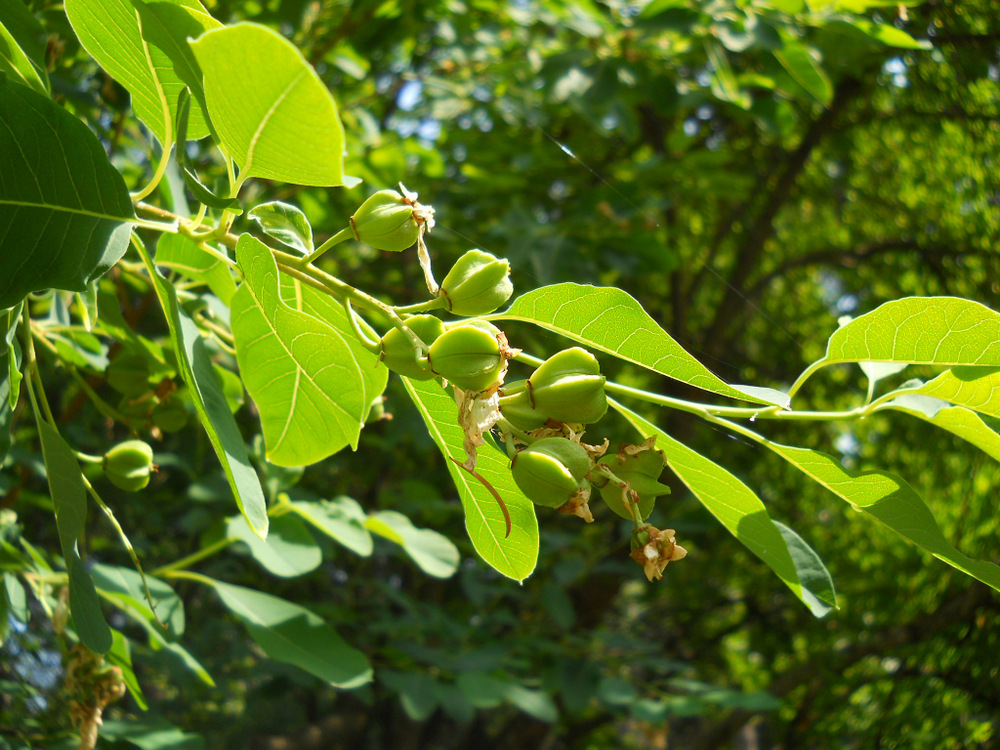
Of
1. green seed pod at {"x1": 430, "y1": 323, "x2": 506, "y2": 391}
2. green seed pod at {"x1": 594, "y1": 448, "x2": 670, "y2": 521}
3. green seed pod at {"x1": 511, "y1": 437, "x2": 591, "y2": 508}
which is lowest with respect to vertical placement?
green seed pod at {"x1": 594, "y1": 448, "x2": 670, "y2": 521}

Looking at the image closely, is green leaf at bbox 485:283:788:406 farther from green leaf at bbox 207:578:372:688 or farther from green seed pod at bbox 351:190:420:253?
green leaf at bbox 207:578:372:688

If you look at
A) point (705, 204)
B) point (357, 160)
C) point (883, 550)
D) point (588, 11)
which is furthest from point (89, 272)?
point (705, 204)

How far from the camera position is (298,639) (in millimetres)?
1186

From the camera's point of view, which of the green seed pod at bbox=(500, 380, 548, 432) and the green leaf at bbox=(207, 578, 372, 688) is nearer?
the green seed pod at bbox=(500, 380, 548, 432)

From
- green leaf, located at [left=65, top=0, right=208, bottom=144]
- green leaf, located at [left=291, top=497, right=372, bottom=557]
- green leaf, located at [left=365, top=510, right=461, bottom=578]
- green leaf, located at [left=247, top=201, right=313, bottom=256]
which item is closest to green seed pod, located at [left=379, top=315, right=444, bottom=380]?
green leaf, located at [left=247, top=201, right=313, bottom=256]

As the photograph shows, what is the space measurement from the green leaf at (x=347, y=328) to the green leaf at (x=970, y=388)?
456 millimetres

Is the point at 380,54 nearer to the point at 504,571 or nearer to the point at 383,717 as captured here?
the point at 504,571

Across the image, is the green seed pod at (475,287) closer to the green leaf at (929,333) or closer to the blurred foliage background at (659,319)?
the green leaf at (929,333)

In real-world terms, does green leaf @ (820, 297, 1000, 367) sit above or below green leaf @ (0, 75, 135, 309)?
below

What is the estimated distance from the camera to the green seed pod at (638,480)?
564mm

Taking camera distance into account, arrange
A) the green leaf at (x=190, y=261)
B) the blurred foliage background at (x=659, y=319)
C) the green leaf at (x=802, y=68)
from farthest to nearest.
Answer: the blurred foliage background at (x=659, y=319) < the green leaf at (x=802, y=68) < the green leaf at (x=190, y=261)

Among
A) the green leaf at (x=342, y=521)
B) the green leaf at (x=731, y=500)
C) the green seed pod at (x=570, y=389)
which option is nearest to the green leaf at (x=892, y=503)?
the green leaf at (x=731, y=500)

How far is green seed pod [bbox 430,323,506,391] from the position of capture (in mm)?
489

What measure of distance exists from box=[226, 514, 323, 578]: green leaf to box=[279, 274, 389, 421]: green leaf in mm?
654
